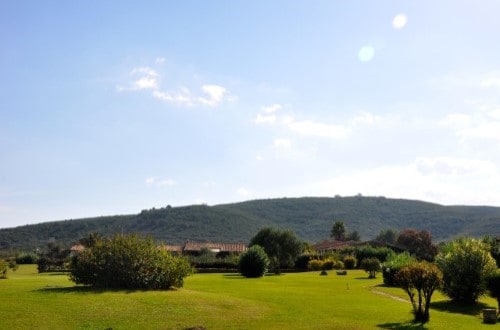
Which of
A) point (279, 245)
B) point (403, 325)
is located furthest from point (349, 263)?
point (403, 325)

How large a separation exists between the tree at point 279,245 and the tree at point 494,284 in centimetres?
5062

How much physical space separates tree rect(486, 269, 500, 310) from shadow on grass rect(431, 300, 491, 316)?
1.50m

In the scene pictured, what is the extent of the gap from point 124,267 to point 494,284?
22.8 metres

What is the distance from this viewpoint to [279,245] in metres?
84.3

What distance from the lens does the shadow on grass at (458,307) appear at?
3378cm

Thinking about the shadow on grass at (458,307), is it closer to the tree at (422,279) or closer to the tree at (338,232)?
the tree at (422,279)

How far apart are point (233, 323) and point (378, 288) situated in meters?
23.8

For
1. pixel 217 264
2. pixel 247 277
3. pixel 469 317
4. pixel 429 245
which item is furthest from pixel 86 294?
pixel 429 245

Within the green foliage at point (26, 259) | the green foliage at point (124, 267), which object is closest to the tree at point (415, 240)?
the green foliage at point (26, 259)

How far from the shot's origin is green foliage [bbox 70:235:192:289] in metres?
34.0

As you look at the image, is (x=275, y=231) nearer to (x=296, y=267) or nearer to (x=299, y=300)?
(x=296, y=267)

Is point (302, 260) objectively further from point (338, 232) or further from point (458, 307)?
point (338, 232)

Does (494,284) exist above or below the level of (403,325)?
above

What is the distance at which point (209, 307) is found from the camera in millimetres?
28500
